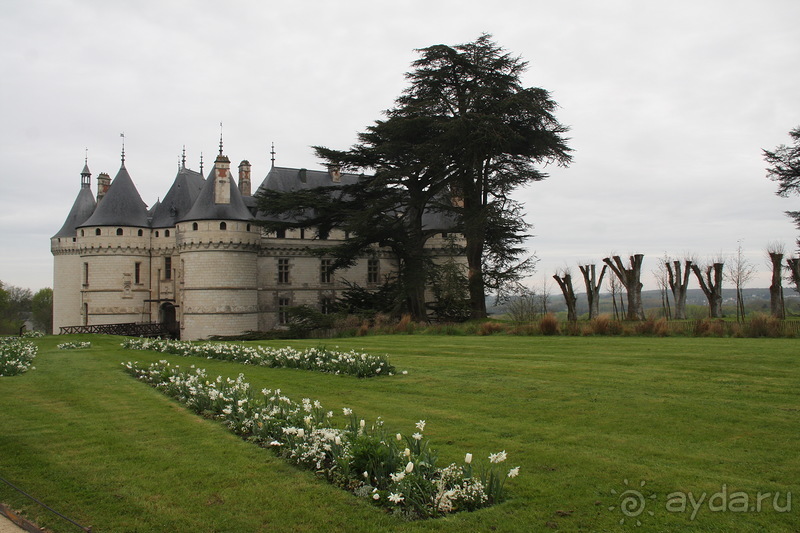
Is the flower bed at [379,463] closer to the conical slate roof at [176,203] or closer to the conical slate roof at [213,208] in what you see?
the conical slate roof at [213,208]

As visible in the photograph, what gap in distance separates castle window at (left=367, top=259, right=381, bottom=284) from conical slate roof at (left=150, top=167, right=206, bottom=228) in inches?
484

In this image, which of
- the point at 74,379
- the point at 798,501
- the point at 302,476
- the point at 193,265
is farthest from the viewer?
the point at 193,265

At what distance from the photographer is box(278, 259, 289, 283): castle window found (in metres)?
39.9

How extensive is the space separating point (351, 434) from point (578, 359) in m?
6.72

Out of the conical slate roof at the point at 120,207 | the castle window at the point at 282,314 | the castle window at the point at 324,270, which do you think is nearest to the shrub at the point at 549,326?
the castle window at the point at 282,314

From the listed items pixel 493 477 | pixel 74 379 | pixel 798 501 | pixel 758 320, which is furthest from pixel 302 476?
pixel 758 320

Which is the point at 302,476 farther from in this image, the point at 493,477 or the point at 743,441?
the point at 743,441

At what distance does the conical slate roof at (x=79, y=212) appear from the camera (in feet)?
141

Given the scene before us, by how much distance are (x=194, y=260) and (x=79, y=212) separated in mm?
14284

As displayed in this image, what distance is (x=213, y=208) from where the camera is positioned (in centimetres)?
3544

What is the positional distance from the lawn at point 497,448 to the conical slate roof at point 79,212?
36264mm

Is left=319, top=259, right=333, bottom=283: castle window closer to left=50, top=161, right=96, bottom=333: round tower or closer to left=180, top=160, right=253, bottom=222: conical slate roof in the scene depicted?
left=180, top=160, right=253, bottom=222: conical slate roof

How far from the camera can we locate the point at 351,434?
5.58m

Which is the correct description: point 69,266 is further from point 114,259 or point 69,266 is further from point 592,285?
point 592,285
